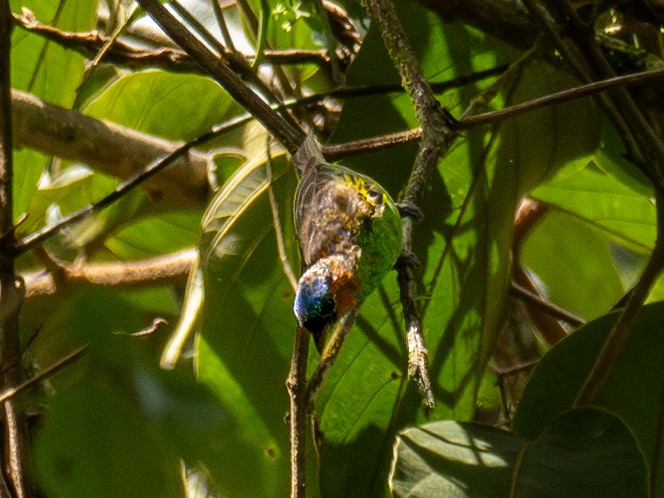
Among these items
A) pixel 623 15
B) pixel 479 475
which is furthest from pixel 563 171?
pixel 479 475

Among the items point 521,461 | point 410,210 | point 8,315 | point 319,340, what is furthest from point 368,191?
point 8,315

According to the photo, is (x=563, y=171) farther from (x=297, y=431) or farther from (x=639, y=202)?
(x=297, y=431)

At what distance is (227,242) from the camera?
2.19 metres

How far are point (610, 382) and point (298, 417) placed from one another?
0.80m

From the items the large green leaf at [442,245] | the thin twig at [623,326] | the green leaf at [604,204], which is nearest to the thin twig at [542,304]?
the green leaf at [604,204]

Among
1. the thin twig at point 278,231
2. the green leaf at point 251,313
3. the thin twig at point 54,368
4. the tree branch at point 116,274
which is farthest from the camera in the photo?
the tree branch at point 116,274

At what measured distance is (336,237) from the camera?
7.30 ft

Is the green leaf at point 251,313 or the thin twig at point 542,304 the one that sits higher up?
the green leaf at point 251,313

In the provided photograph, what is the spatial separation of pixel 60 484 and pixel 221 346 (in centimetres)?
118

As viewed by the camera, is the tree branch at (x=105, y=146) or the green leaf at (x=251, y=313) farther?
the tree branch at (x=105, y=146)

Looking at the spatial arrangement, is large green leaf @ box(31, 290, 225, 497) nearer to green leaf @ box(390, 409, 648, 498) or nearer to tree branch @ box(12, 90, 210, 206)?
green leaf @ box(390, 409, 648, 498)

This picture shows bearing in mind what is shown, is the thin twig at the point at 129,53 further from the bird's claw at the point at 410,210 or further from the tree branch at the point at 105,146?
the bird's claw at the point at 410,210

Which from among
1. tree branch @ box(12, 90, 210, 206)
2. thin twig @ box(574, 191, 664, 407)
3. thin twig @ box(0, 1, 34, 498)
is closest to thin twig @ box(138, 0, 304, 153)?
thin twig @ box(0, 1, 34, 498)

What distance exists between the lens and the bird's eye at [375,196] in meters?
2.05
